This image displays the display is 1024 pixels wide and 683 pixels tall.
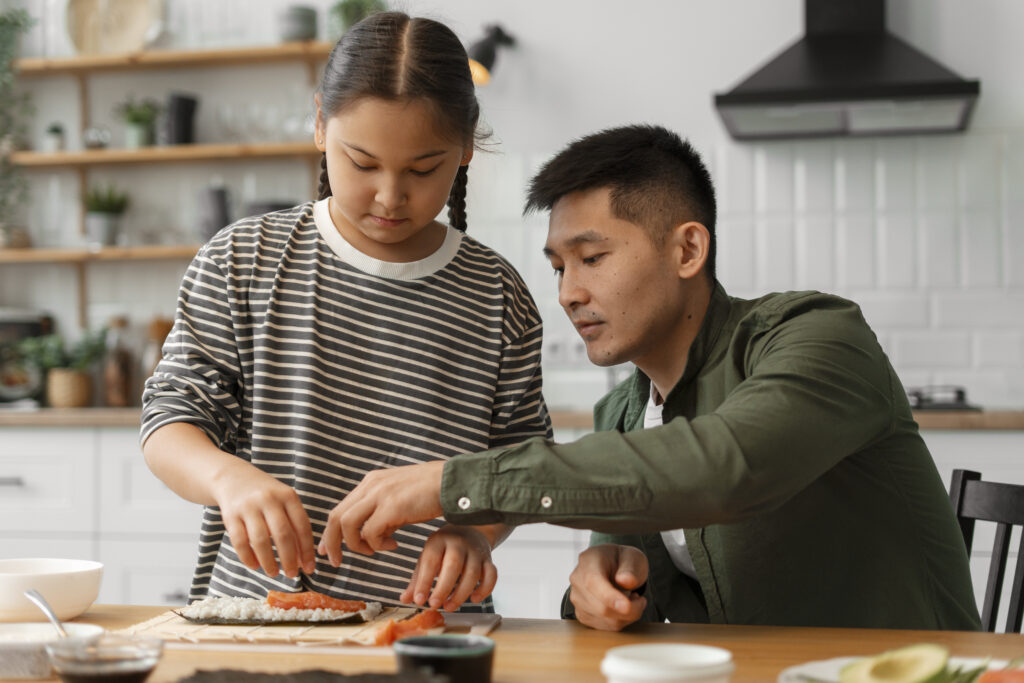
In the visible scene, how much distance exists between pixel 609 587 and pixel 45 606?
55cm

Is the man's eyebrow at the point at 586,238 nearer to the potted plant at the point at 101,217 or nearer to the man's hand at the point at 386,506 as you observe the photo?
the man's hand at the point at 386,506

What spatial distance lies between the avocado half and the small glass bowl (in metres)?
0.51

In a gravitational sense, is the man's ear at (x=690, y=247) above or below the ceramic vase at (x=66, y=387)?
above

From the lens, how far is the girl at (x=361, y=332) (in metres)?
1.23

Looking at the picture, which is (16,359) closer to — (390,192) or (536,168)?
(536,168)

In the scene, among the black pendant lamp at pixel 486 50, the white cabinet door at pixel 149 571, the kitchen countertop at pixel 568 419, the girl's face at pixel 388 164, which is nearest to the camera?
the girl's face at pixel 388 164

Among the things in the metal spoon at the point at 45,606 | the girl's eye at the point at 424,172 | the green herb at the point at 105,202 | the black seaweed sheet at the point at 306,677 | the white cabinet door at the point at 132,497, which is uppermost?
the girl's eye at the point at 424,172

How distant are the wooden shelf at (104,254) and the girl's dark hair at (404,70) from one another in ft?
8.27

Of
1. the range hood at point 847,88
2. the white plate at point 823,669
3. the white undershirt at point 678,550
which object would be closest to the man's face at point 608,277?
the white undershirt at point 678,550

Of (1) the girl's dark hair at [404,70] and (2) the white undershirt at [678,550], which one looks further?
(2) the white undershirt at [678,550]

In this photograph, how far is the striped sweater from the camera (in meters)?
1.30

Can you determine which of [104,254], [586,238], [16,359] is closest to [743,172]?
[104,254]

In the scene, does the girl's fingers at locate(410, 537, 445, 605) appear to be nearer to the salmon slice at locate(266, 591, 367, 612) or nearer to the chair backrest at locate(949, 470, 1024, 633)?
the salmon slice at locate(266, 591, 367, 612)

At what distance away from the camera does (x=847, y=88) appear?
2.96m
